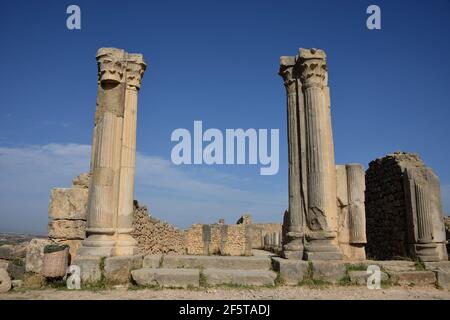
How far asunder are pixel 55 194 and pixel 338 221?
662 cm

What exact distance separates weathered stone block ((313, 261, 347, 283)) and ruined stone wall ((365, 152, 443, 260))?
2.47 meters

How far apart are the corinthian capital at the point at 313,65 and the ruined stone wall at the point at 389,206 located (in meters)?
3.30

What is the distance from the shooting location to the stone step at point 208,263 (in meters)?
7.26

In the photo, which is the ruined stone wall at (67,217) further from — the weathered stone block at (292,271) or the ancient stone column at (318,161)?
the ancient stone column at (318,161)

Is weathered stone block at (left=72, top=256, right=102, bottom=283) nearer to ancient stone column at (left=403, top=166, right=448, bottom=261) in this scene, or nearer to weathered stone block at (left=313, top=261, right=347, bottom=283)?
weathered stone block at (left=313, top=261, right=347, bottom=283)

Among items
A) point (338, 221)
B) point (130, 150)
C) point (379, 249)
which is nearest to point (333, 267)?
point (338, 221)

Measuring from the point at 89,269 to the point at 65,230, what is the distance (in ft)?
6.63

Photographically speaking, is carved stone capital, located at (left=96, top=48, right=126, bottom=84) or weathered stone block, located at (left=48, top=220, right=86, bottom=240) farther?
weathered stone block, located at (left=48, top=220, right=86, bottom=240)

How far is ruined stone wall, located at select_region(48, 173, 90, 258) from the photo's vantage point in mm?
8227

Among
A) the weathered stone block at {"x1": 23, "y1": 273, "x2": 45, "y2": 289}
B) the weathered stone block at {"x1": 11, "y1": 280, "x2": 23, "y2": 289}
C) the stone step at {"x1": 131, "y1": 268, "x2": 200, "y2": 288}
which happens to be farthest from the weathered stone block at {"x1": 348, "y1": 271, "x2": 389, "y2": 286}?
the weathered stone block at {"x1": 11, "y1": 280, "x2": 23, "y2": 289}

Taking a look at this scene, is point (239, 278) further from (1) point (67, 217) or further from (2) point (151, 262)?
(1) point (67, 217)

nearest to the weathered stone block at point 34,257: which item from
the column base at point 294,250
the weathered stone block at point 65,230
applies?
the weathered stone block at point 65,230
